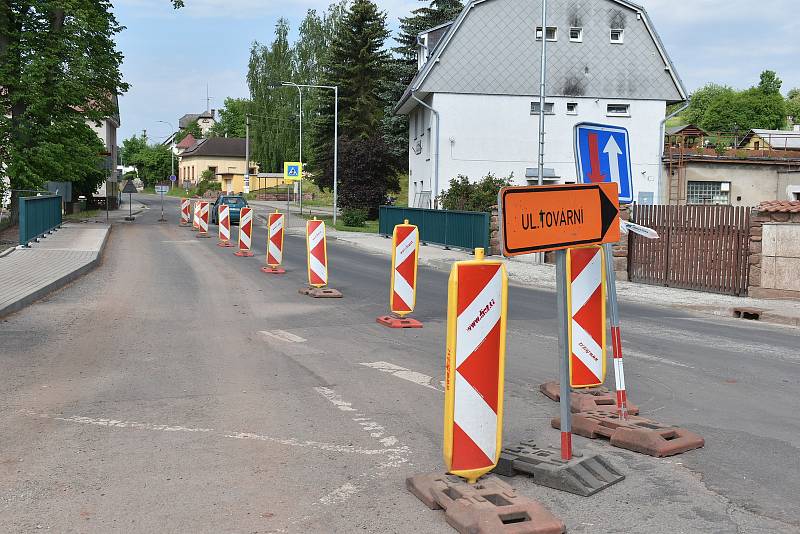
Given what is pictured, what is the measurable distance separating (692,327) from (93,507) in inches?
372

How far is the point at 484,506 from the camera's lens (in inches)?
163

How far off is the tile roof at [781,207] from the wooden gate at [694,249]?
539 millimetres

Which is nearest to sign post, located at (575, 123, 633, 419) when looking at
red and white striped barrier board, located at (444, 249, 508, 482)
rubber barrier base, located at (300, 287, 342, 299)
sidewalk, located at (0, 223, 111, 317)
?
red and white striped barrier board, located at (444, 249, 508, 482)

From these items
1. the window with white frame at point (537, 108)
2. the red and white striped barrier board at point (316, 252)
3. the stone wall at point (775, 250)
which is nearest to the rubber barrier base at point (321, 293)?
the red and white striped barrier board at point (316, 252)

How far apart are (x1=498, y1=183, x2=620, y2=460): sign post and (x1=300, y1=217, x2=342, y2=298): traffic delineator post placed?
30.7ft

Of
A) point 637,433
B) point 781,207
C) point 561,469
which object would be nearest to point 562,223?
point 561,469

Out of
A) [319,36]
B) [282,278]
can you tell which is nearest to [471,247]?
[282,278]

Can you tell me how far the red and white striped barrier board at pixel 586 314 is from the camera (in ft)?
21.6

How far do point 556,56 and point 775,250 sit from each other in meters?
25.0

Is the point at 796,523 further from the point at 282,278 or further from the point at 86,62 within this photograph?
the point at 86,62

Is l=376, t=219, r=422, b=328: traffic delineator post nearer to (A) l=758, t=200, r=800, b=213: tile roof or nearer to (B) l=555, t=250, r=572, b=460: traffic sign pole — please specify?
(B) l=555, t=250, r=572, b=460: traffic sign pole

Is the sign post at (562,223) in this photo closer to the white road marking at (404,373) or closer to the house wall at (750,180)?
the white road marking at (404,373)

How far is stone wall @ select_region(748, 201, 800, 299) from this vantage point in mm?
14297

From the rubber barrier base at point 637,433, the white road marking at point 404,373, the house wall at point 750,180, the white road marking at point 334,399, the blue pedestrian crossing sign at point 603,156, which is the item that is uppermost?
the house wall at point 750,180
